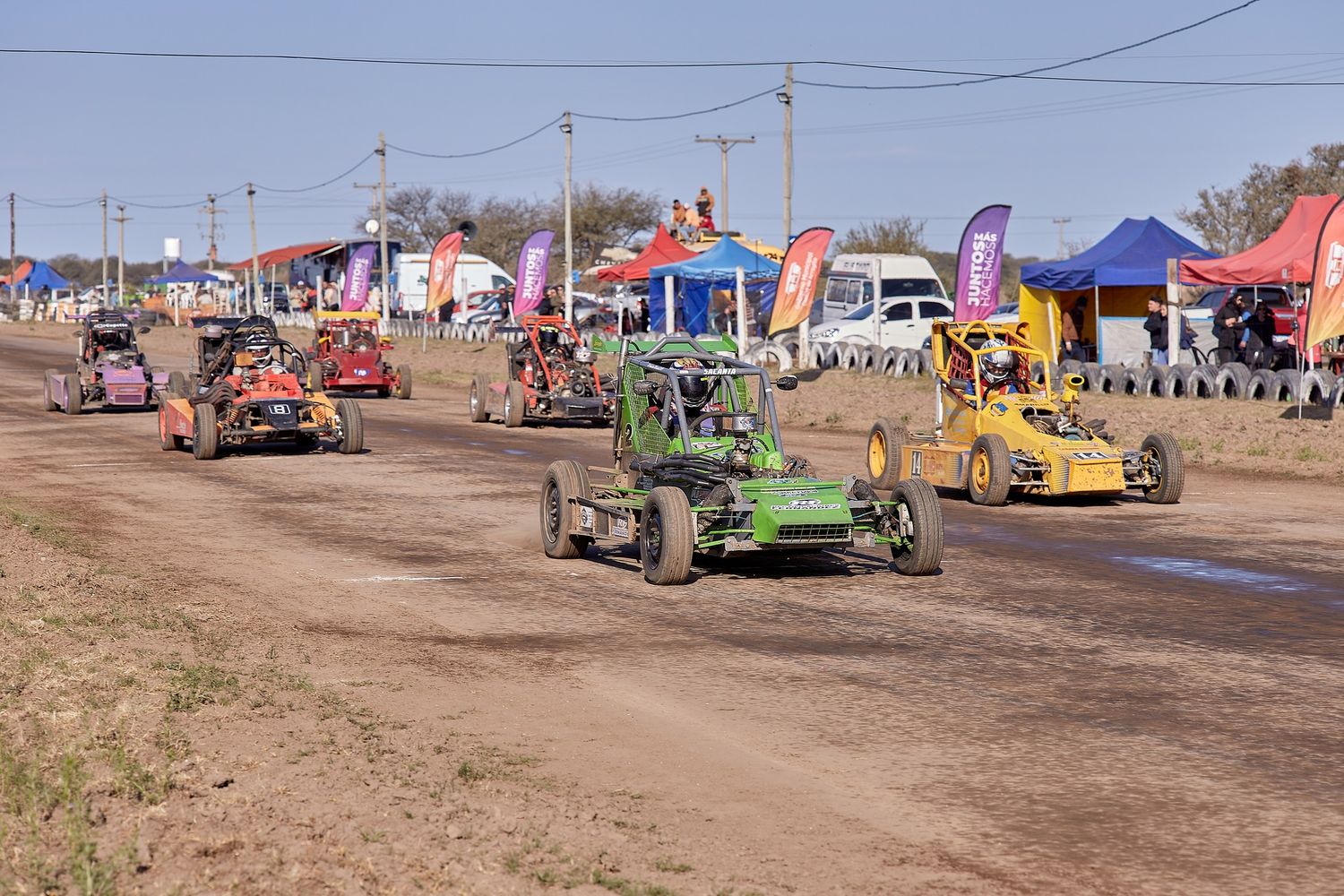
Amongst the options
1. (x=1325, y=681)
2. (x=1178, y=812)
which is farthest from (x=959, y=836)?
(x=1325, y=681)

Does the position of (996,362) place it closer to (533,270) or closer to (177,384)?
(177,384)

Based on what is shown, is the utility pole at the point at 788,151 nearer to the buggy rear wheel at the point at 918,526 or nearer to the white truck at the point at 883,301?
the white truck at the point at 883,301

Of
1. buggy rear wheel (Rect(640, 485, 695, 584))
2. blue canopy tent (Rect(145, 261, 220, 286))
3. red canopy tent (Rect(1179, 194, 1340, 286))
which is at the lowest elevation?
buggy rear wheel (Rect(640, 485, 695, 584))

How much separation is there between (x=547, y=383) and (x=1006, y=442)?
11.0m

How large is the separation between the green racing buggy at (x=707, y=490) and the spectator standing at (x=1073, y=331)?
1740 cm

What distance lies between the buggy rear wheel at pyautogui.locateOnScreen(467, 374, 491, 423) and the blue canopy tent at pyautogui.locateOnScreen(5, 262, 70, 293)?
7493 centimetres

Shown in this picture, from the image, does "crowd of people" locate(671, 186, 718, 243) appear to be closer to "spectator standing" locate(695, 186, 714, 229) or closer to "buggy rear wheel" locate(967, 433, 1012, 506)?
"spectator standing" locate(695, 186, 714, 229)

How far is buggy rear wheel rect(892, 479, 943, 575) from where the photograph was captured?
448 inches

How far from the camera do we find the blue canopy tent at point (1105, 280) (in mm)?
27672

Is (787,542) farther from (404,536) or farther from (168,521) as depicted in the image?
(168,521)

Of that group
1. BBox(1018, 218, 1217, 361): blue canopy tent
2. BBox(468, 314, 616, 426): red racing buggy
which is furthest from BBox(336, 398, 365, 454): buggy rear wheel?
BBox(1018, 218, 1217, 361): blue canopy tent

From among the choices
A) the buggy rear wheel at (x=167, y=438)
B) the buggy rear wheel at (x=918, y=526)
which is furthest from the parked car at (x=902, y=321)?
the buggy rear wheel at (x=918, y=526)

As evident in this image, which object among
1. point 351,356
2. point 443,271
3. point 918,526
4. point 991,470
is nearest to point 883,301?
point 351,356

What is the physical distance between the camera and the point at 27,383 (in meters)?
37.2
